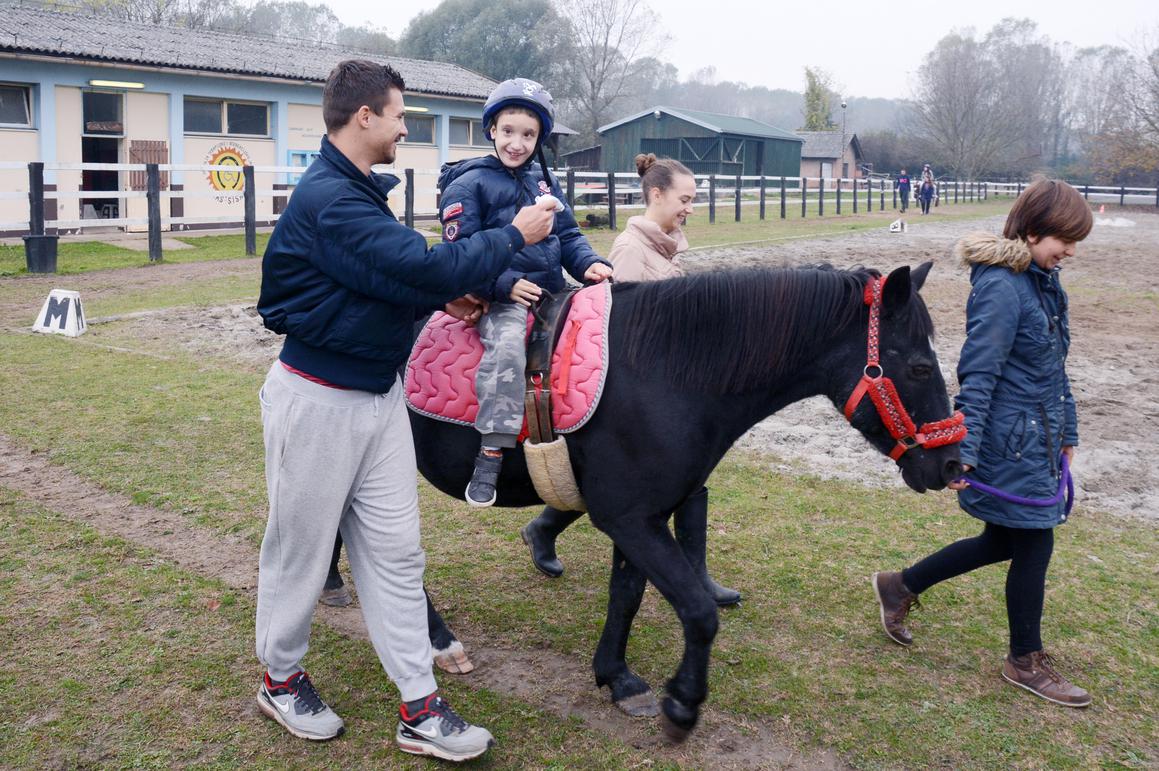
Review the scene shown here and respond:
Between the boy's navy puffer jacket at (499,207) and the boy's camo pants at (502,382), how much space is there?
0.13 metres

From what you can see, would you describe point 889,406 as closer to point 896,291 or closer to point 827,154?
point 896,291

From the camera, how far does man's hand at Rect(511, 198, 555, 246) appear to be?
3.05 metres

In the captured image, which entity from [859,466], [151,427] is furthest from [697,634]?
[151,427]

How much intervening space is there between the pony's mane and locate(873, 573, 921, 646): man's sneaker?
50.1 inches

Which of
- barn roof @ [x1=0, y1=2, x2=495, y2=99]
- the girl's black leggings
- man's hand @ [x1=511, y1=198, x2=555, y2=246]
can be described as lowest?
the girl's black leggings

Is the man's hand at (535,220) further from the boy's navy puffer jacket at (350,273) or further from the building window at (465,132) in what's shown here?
the building window at (465,132)

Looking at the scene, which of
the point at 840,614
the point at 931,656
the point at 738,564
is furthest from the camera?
the point at 738,564

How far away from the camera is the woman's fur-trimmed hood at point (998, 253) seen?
3455mm

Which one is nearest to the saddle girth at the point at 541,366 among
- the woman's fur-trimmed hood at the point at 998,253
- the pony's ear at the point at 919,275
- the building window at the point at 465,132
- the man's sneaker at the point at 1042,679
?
the pony's ear at the point at 919,275

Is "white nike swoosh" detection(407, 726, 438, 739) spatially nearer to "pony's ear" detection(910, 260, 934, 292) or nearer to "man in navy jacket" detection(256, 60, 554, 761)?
"man in navy jacket" detection(256, 60, 554, 761)

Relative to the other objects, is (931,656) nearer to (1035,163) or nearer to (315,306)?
(315,306)

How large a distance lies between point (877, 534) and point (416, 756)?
2.87 meters

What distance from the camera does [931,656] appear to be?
3832mm

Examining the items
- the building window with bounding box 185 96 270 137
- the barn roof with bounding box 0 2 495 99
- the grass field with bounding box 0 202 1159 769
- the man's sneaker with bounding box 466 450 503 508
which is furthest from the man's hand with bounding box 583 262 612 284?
the building window with bounding box 185 96 270 137
